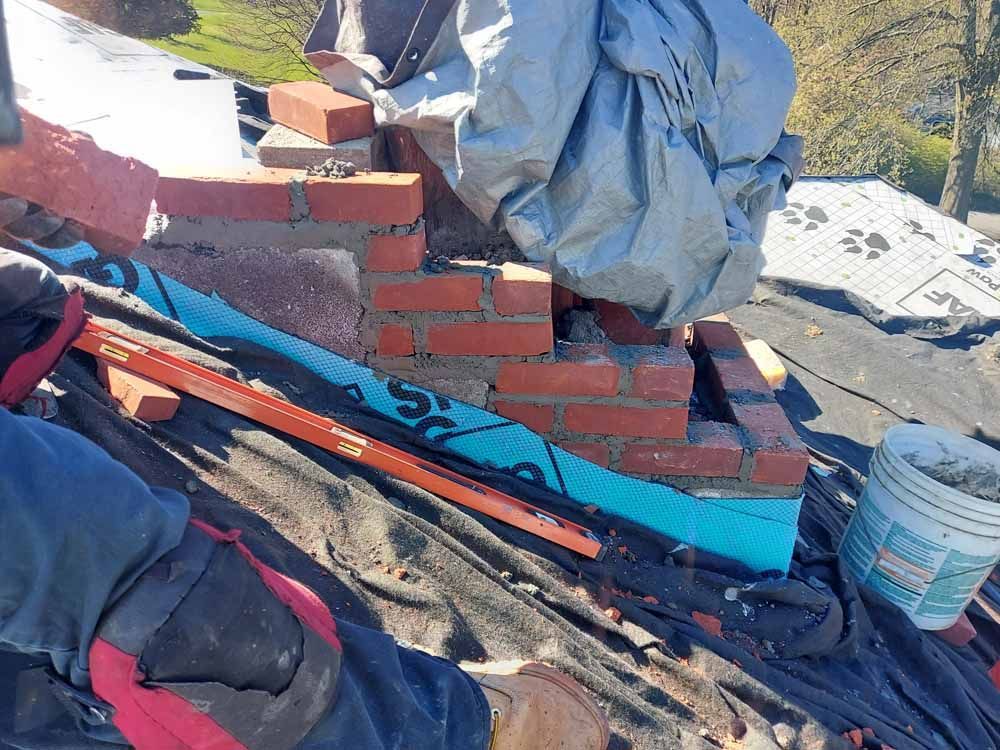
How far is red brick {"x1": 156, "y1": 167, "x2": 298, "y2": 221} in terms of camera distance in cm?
202

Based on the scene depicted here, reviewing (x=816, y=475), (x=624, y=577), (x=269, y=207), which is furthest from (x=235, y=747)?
(x=816, y=475)

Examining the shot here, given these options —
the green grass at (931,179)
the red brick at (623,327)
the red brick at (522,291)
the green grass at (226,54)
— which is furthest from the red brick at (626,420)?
the green grass at (931,179)

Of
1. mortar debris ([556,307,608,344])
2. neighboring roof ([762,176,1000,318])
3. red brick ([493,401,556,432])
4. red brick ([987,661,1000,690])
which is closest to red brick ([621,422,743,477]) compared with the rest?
red brick ([493,401,556,432])

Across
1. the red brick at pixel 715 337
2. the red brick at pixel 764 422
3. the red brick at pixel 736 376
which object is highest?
the red brick at pixel 715 337

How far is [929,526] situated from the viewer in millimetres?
2559

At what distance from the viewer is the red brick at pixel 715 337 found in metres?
2.87

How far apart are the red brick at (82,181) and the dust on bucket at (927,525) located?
248cm

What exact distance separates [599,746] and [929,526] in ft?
5.26

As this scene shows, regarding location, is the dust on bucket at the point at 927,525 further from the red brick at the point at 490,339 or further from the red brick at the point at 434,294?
the red brick at the point at 434,294

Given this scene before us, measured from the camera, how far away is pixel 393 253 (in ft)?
6.83

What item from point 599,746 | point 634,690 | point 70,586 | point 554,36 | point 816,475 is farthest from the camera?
point 816,475

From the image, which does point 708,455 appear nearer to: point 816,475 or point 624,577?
point 624,577

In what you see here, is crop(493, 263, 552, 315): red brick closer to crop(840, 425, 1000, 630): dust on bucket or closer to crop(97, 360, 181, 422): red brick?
crop(97, 360, 181, 422): red brick

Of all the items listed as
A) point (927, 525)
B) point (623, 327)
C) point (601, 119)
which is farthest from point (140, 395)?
point (927, 525)
